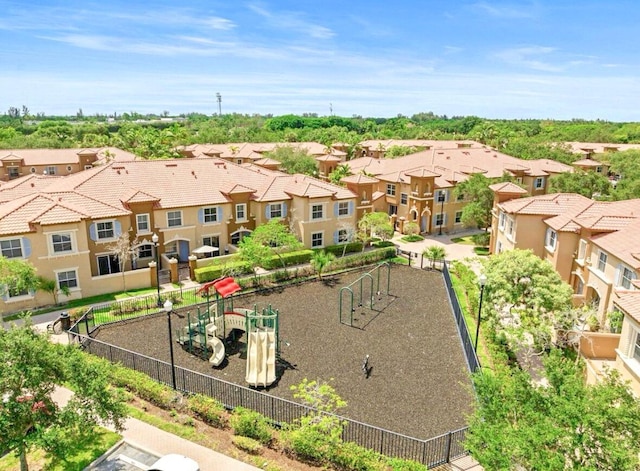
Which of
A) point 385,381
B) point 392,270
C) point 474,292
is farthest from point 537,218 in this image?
point 385,381

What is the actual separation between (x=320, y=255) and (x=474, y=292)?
1159cm

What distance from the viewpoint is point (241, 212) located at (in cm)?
3938

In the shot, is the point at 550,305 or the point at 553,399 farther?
the point at 550,305

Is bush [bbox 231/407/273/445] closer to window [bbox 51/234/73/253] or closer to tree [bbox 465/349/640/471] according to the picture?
tree [bbox 465/349/640/471]

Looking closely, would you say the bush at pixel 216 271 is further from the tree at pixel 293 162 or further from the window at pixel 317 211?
the tree at pixel 293 162

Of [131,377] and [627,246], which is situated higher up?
[627,246]

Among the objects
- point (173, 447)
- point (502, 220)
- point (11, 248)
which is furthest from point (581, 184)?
point (11, 248)

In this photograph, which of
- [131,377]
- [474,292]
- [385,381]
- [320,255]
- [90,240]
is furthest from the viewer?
[320,255]

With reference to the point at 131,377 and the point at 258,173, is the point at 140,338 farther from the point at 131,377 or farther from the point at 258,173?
the point at 258,173

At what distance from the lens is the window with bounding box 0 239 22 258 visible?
91.6ft

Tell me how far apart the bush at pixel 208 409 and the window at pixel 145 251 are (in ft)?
67.0

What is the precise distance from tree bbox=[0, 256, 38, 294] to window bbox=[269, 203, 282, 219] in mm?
18746

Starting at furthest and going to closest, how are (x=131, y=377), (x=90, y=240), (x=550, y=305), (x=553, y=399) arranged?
1. (x=90, y=240)
2. (x=550, y=305)
3. (x=131, y=377)
4. (x=553, y=399)

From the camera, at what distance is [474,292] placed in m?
29.2
